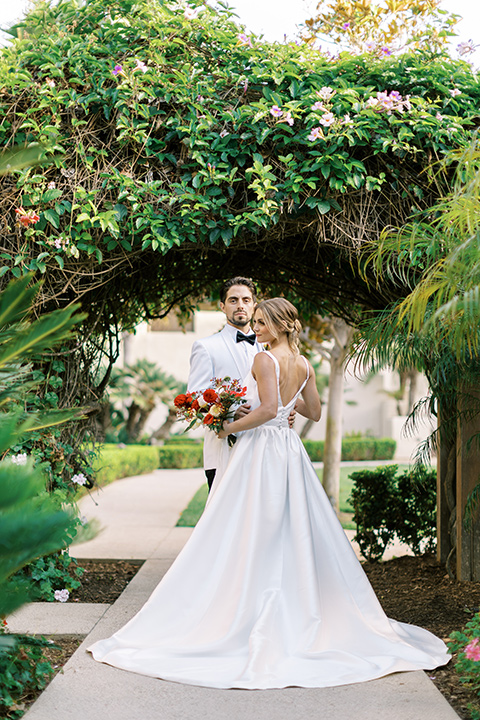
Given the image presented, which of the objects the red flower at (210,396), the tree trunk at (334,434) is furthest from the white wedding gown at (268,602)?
the tree trunk at (334,434)

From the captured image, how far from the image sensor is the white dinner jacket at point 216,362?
14.8 ft

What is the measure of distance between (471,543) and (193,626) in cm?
227

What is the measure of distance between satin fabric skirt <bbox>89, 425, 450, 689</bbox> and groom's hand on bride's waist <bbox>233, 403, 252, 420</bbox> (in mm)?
122

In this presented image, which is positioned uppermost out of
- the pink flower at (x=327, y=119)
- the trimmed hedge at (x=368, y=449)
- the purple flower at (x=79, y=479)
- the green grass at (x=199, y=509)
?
the pink flower at (x=327, y=119)

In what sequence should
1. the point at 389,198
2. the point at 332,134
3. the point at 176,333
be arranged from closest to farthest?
1. the point at 332,134
2. the point at 389,198
3. the point at 176,333

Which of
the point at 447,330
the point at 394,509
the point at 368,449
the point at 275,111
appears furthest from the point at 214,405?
the point at 368,449

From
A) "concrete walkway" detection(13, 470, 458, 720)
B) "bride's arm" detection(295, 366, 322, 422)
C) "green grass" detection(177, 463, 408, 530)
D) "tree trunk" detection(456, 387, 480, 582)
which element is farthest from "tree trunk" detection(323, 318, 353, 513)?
"concrete walkway" detection(13, 470, 458, 720)

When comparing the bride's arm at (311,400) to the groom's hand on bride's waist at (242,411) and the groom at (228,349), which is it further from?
the groom at (228,349)

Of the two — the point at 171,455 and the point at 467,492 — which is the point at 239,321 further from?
the point at 171,455

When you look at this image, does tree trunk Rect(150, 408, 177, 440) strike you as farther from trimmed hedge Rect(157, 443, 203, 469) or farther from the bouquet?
the bouquet

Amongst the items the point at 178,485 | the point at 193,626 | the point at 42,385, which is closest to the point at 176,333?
the point at 178,485

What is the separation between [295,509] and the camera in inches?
143

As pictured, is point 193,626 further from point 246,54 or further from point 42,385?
point 246,54

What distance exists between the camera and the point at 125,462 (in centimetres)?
1527
